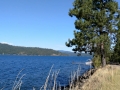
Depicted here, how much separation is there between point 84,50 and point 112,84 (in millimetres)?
11933

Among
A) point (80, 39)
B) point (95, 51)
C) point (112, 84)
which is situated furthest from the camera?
point (95, 51)

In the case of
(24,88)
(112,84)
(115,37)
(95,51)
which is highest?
(115,37)

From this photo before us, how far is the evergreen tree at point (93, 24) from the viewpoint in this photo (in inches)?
1070

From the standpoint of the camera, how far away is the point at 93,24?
28328mm

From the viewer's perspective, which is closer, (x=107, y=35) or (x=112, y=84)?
(x=112, y=84)

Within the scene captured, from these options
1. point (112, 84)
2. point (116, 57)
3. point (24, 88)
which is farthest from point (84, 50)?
point (116, 57)

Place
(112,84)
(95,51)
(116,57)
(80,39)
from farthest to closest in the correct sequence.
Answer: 1. (116,57)
2. (95,51)
3. (80,39)
4. (112,84)

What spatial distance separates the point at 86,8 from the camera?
28.1 metres

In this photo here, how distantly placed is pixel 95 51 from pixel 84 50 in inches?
72.7

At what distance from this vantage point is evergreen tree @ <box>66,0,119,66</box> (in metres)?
27.2

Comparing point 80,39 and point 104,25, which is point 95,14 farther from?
point 80,39

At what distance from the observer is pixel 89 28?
1104 inches

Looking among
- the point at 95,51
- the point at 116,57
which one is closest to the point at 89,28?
the point at 95,51

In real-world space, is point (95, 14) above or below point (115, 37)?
above
